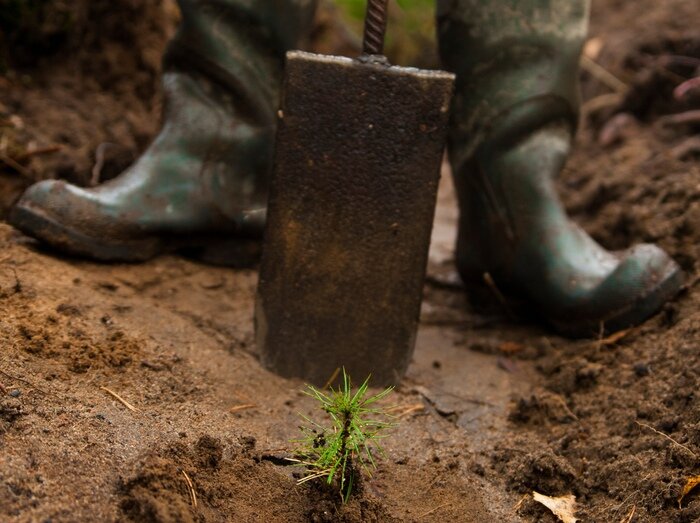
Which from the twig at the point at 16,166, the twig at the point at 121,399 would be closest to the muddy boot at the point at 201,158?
the twig at the point at 16,166

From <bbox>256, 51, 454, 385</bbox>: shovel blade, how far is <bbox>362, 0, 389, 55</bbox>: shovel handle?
0.07m

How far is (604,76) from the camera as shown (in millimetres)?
3631

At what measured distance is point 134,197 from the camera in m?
2.02

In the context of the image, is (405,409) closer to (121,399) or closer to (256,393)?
(256,393)

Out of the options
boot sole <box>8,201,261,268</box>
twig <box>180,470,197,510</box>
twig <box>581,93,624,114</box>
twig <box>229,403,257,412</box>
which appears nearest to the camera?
twig <box>180,470,197,510</box>

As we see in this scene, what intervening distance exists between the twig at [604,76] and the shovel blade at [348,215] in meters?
1.93

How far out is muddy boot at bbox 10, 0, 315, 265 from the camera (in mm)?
1969

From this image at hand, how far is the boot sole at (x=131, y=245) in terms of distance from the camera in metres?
1.92

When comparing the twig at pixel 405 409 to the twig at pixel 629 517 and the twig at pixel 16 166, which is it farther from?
the twig at pixel 16 166

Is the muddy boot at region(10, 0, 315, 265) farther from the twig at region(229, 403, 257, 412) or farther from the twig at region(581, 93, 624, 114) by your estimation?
the twig at region(581, 93, 624, 114)

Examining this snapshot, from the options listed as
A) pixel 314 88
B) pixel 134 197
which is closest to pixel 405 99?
pixel 314 88

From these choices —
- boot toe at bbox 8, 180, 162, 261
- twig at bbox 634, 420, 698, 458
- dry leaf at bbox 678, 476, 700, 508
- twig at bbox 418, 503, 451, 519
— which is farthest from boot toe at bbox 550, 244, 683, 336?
boot toe at bbox 8, 180, 162, 261

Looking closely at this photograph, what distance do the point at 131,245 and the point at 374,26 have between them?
755 millimetres

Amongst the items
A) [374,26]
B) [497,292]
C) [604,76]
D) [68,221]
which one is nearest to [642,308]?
[497,292]
